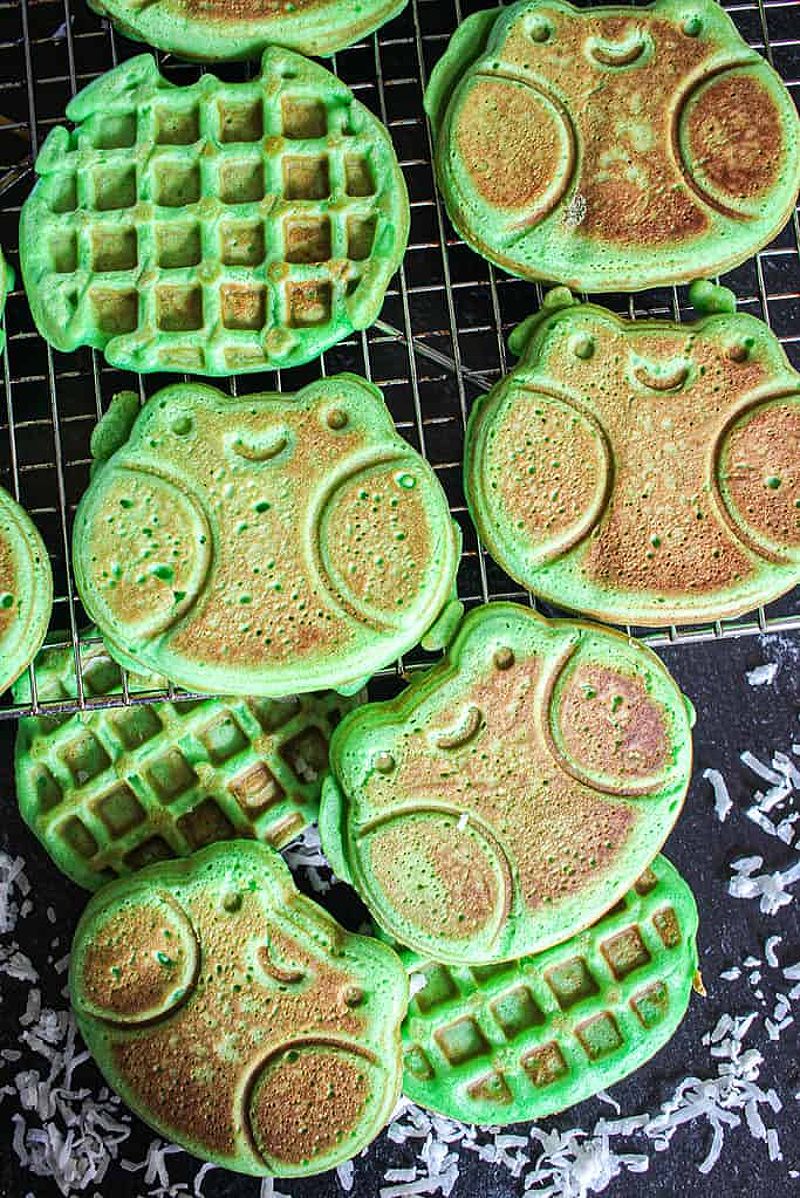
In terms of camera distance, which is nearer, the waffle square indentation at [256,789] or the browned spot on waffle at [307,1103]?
the browned spot on waffle at [307,1103]

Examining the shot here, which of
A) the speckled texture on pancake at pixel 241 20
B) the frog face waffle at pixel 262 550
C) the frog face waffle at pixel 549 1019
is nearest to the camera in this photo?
the frog face waffle at pixel 262 550

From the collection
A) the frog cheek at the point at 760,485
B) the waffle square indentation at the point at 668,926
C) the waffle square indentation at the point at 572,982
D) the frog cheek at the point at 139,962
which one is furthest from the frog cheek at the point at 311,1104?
the frog cheek at the point at 760,485

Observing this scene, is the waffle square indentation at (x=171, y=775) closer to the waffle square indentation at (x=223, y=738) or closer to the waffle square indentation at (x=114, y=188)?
the waffle square indentation at (x=223, y=738)

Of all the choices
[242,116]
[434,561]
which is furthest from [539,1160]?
[242,116]

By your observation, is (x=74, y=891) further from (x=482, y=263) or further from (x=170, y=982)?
(x=482, y=263)

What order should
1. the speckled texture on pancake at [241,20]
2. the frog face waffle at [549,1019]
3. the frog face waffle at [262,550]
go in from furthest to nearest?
1. the frog face waffle at [549,1019]
2. the speckled texture on pancake at [241,20]
3. the frog face waffle at [262,550]

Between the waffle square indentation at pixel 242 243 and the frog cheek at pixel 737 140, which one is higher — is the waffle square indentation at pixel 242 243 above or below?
below

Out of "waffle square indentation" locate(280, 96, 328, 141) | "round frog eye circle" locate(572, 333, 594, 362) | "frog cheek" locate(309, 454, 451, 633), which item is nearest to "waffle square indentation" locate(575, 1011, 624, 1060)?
"frog cheek" locate(309, 454, 451, 633)

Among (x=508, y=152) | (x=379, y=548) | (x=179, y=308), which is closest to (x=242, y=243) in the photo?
(x=179, y=308)

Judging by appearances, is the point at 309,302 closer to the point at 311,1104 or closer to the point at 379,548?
the point at 379,548
